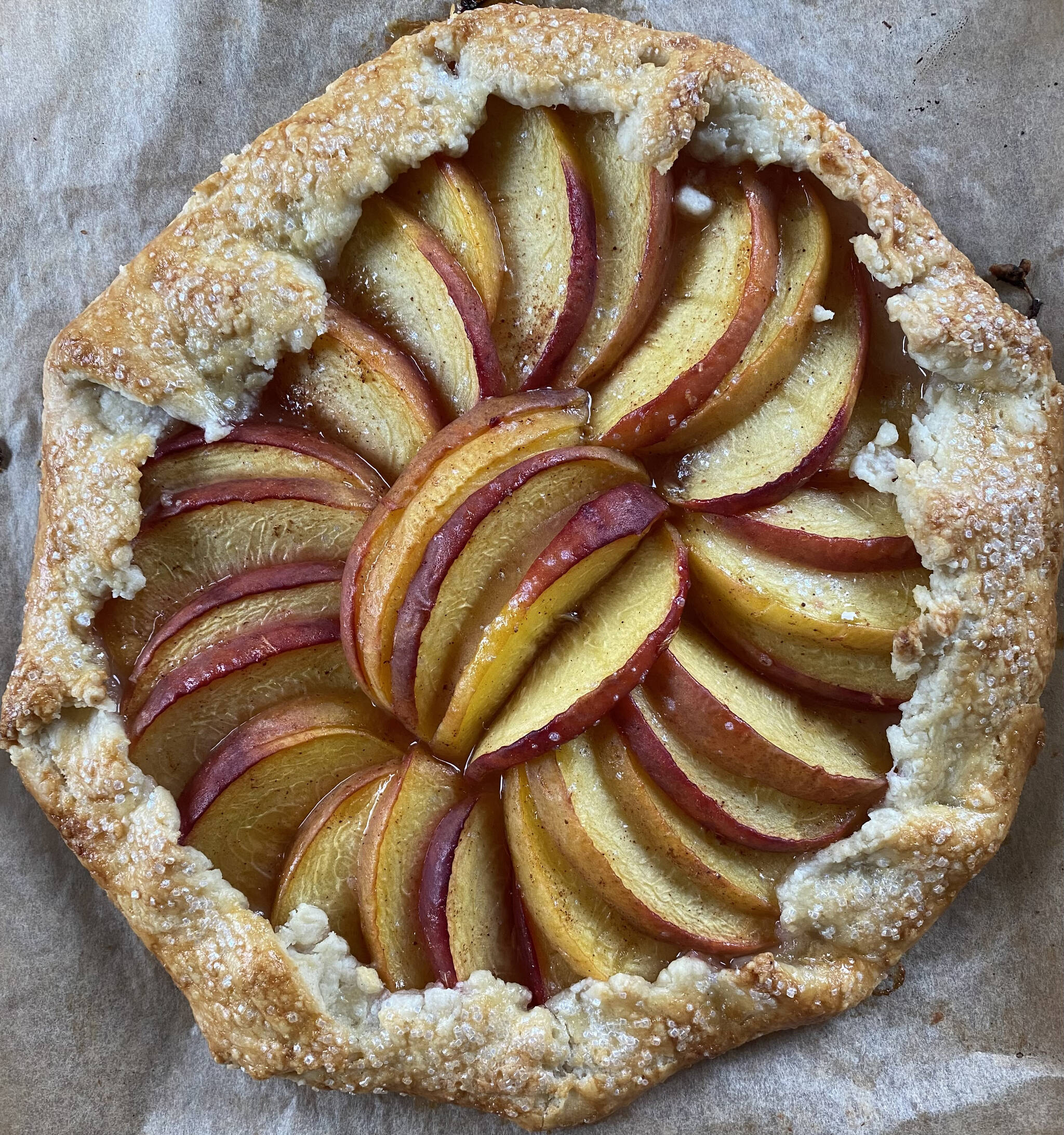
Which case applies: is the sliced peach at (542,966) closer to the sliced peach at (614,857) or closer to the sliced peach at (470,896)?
the sliced peach at (470,896)

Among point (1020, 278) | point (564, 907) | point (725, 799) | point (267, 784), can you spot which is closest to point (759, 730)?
point (725, 799)

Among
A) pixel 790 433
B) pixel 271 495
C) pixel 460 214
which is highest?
pixel 460 214

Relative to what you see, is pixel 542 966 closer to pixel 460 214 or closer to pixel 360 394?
pixel 360 394

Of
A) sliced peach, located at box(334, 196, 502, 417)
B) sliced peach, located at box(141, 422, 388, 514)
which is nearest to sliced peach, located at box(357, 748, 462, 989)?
sliced peach, located at box(141, 422, 388, 514)

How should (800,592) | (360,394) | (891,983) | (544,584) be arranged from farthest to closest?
(891,983)
(360,394)
(800,592)
(544,584)

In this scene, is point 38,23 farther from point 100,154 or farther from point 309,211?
point 309,211

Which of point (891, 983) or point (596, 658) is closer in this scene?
point (596, 658)
